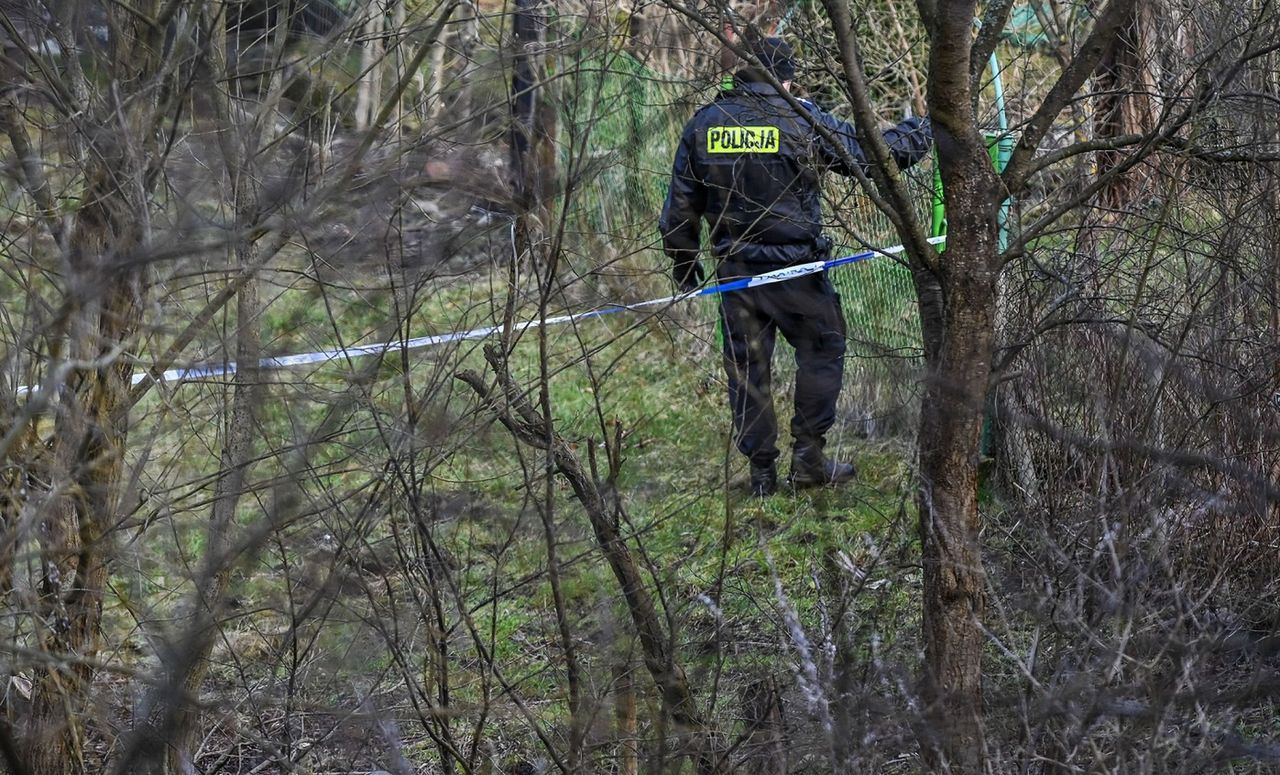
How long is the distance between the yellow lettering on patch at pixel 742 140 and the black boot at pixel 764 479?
1.44 meters

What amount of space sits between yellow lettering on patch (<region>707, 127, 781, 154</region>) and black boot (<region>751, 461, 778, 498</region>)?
4.74 feet

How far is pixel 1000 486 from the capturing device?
5.66m

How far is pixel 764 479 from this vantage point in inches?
251

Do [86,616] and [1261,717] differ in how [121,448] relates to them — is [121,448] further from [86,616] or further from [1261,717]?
[1261,717]

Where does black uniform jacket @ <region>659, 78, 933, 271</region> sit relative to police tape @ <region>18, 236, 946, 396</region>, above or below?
above

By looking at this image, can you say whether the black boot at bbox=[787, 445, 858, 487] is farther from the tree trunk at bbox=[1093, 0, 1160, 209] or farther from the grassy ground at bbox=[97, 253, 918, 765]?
the tree trunk at bbox=[1093, 0, 1160, 209]

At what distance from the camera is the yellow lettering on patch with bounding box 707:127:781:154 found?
630 centimetres

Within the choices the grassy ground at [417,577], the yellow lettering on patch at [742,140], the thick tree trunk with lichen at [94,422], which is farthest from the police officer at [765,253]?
the thick tree trunk with lichen at [94,422]

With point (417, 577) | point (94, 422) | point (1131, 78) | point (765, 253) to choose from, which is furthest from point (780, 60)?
point (94, 422)

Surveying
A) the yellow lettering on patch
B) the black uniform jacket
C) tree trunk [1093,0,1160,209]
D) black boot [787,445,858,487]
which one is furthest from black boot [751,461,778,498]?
tree trunk [1093,0,1160,209]

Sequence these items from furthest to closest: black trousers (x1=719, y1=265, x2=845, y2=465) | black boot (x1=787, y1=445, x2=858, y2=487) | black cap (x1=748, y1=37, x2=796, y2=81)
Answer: black trousers (x1=719, y1=265, x2=845, y2=465), black boot (x1=787, y1=445, x2=858, y2=487), black cap (x1=748, y1=37, x2=796, y2=81)

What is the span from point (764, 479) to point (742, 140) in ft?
5.10

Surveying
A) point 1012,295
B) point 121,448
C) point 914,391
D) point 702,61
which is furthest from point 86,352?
point 702,61

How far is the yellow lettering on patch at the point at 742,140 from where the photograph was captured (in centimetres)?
630
